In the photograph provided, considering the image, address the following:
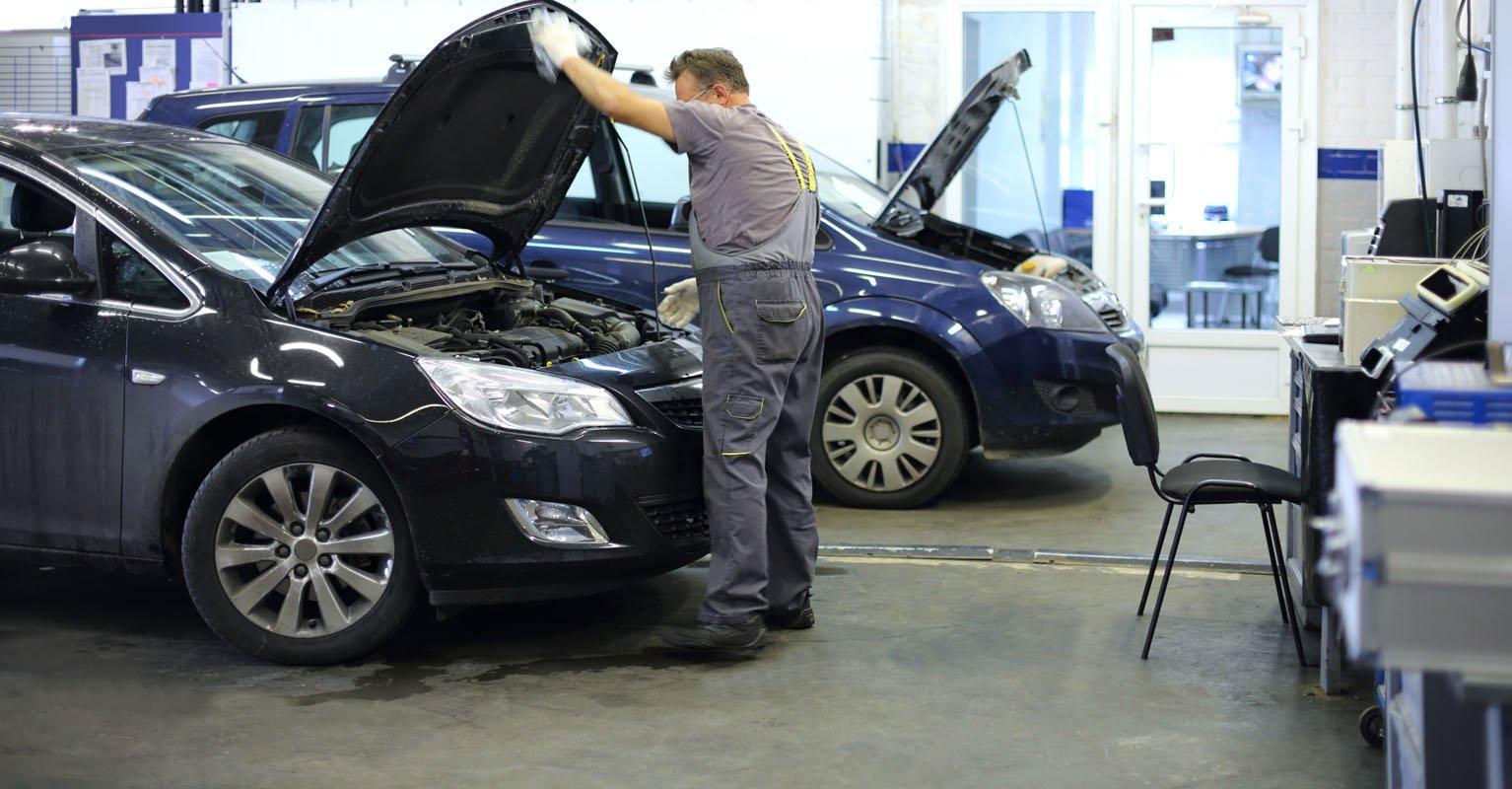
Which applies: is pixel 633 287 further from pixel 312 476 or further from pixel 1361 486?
pixel 1361 486

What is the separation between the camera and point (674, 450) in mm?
4461

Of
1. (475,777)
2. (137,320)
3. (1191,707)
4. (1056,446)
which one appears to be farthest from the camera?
(1056,446)

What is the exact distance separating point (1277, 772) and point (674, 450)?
177cm

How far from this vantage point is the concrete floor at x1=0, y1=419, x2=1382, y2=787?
11.9ft

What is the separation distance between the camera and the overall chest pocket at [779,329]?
4.37 metres

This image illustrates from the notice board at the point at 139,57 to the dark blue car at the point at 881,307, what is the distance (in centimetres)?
307

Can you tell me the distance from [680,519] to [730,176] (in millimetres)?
954

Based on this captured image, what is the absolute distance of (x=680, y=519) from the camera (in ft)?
14.7

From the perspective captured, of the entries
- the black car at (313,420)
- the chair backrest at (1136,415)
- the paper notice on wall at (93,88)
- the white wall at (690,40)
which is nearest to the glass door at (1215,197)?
the white wall at (690,40)

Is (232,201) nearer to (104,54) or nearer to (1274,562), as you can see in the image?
(1274,562)

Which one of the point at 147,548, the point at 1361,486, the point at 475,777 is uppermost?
the point at 1361,486

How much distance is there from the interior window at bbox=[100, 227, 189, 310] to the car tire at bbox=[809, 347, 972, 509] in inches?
114

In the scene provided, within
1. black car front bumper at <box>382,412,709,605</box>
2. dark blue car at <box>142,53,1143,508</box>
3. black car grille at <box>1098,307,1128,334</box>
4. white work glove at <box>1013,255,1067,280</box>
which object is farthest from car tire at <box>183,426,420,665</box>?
black car grille at <box>1098,307,1128,334</box>

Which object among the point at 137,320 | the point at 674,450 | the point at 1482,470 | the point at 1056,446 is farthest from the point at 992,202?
the point at 1482,470
